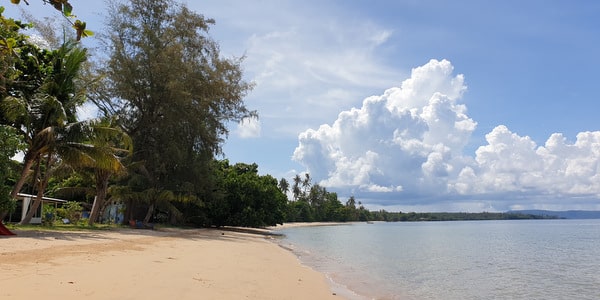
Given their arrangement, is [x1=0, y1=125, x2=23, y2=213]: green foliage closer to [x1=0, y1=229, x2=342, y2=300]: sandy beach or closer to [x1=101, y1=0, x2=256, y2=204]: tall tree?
[x1=0, y1=229, x2=342, y2=300]: sandy beach

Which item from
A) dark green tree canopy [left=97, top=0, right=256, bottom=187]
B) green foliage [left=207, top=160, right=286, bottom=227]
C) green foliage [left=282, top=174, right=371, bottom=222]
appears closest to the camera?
dark green tree canopy [left=97, top=0, right=256, bottom=187]

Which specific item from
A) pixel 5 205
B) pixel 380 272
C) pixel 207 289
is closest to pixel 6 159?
pixel 5 205

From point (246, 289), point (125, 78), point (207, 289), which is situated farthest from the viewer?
point (125, 78)

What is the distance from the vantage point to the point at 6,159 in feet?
51.1

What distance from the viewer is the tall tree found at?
27.9 m

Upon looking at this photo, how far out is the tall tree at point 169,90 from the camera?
27.9m

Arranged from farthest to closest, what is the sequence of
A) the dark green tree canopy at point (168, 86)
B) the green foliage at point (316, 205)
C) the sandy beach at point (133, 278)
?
the green foliage at point (316, 205)
the dark green tree canopy at point (168, 86)
the sandy beach at point (133, 278)

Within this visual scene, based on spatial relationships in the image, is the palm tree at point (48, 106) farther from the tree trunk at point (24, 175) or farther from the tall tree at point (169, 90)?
the tall tree at point (169, 90)

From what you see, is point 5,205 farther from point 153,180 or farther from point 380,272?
point 153,180

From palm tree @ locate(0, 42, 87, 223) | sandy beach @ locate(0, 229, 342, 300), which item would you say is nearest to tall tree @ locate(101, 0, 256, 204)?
palm tree @ locate(0, 42, 87, 223)

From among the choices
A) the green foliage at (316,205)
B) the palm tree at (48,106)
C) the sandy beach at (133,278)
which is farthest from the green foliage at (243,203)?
the green foliage at (316,205)

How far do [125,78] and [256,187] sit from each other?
61.8 ft

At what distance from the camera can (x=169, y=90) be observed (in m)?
28.0

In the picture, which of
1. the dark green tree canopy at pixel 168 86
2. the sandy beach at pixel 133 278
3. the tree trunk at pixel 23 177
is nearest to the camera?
the sandy beach at pixel 133 278
